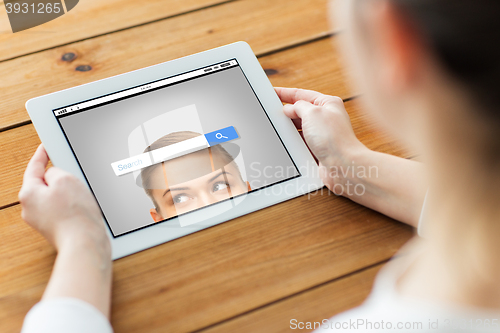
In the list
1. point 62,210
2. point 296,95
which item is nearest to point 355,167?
point 296,95

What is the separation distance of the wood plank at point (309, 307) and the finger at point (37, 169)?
0.93ft

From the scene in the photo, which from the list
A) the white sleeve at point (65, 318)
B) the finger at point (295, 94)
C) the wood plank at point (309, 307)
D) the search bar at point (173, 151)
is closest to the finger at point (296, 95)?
the finger at point (295, 94)

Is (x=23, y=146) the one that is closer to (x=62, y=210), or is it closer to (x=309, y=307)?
(x=62, y=210)

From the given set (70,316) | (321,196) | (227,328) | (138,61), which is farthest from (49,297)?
(138,61)

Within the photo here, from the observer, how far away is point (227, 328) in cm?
48

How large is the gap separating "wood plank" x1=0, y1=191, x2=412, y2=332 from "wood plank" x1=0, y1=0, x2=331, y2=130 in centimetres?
26

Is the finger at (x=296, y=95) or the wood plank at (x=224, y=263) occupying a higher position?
the finger at (x=296, y=95)

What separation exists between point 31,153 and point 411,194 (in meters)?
0.56

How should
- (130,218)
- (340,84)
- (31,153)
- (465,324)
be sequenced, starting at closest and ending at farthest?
(465,324)
(130,218)
(31,153)
(340,84)

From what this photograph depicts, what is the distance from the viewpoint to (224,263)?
0.54 m

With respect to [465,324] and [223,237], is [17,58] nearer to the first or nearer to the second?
[223,237]

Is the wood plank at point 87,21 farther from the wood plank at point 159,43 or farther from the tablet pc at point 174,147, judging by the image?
the tablet pc at point 174,147

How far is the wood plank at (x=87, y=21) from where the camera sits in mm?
819

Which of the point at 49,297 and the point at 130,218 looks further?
the point at 130,218
